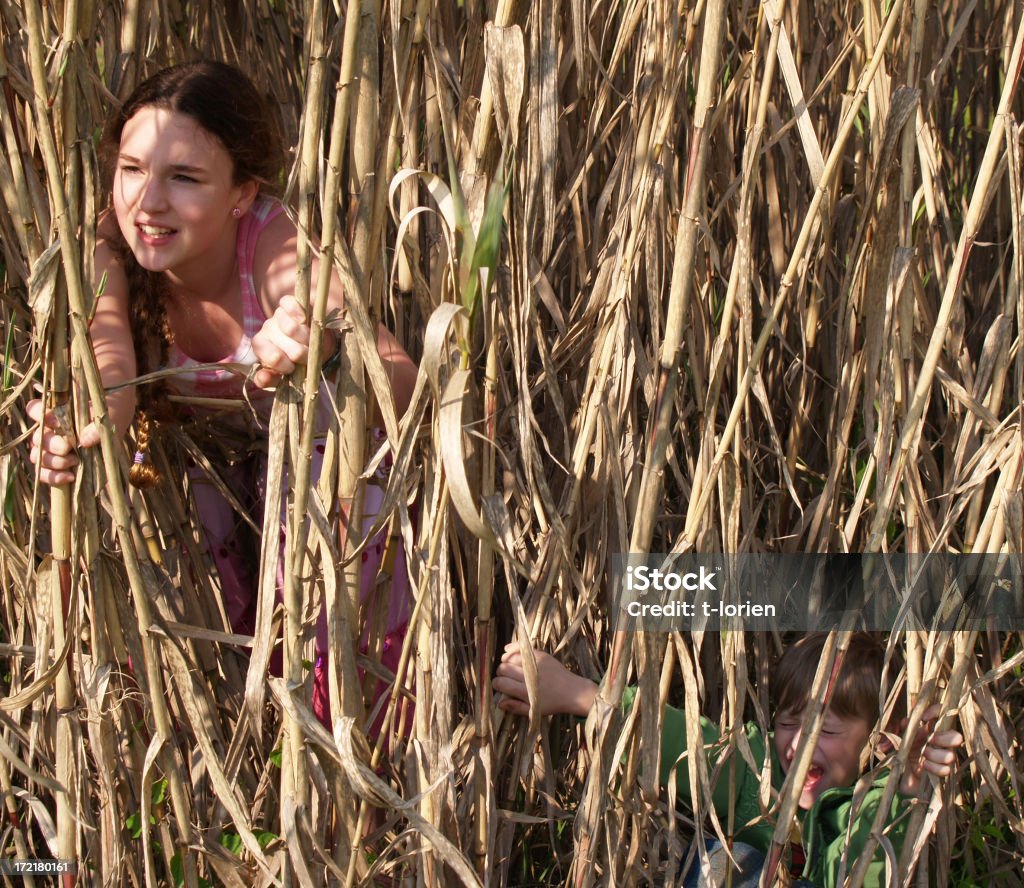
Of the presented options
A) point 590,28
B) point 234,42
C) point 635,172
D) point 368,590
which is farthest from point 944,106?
point 368,590

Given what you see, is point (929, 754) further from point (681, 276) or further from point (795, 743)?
point (681, 276)

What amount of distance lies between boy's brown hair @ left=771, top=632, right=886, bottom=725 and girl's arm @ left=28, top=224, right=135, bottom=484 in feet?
2.39

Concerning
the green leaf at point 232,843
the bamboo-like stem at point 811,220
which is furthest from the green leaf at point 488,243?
the green leaf at point 232,843

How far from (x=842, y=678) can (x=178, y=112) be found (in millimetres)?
881

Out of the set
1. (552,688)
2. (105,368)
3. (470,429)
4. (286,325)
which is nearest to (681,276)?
(470,429)

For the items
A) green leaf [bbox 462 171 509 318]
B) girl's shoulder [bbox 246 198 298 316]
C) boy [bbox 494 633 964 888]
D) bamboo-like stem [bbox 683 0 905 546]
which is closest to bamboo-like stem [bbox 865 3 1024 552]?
bamboo-like stem [bbox 683 0 905 546]

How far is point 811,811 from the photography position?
1149mm

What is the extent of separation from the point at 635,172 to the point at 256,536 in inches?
29.4

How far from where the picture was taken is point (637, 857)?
1.05 m

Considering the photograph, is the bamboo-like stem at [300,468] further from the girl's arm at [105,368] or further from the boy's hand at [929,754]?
the boy's hand at [929,754]

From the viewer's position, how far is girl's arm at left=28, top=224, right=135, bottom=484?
0.91 metres

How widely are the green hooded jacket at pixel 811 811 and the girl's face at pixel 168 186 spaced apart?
0.61 m

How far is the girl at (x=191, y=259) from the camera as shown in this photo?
1055mm

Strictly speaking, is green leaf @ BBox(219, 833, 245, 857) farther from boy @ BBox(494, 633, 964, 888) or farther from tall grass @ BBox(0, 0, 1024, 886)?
boy @ BBox(494, 633, 964, 888)
